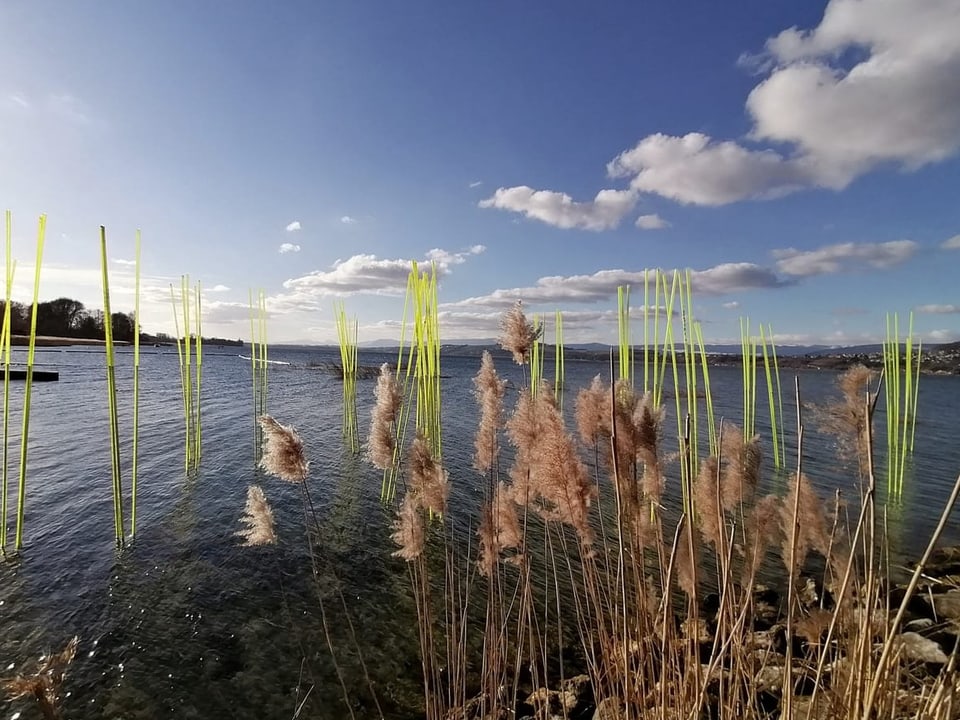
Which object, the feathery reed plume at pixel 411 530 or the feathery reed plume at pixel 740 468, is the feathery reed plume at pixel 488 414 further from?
the feathery reed plume at pixel 740 468

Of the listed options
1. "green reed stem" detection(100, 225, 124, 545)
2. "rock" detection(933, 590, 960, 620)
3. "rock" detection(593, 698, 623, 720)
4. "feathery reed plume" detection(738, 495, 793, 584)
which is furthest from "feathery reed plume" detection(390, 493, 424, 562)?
"rock" detection(933, 590, 960, 620)

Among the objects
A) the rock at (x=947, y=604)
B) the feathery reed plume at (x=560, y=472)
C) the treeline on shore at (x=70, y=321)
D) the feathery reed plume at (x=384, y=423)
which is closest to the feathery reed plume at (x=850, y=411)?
the feathery reed plume at (x=560, y=472)

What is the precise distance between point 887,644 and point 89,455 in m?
13.4

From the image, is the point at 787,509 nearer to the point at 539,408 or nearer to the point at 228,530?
the point at 539,408

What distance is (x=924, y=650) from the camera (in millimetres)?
4207

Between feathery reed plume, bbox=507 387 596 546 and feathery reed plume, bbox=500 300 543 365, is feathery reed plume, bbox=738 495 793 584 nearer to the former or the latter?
feathery reed plume, bbox=507 387 596 546

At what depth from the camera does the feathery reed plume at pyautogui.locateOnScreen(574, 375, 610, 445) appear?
235 cm

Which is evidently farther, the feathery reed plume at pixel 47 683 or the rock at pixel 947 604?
the rock at pixel 947 604

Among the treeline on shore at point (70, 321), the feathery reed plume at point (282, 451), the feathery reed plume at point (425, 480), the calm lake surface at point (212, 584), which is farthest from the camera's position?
the treeline on shore at point (70, 321)

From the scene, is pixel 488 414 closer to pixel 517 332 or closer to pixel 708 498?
pixel 517 332

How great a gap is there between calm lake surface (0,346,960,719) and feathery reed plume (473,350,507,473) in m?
1.32

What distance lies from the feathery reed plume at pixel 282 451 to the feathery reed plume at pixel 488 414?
39.8 inches

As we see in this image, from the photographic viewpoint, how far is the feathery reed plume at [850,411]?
2.27 m

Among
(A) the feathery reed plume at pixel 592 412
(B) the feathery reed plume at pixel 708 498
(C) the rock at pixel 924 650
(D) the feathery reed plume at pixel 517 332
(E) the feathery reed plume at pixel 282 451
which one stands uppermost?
(D) the feathery reed plume at pixel 517 332
